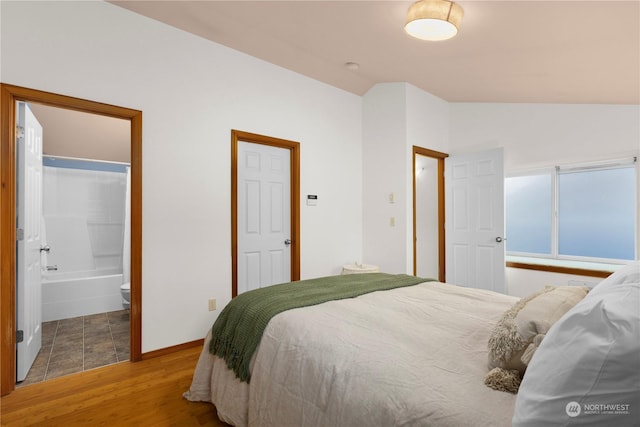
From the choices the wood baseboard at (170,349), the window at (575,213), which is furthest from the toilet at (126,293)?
the window at (575,213)

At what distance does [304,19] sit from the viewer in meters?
2.64

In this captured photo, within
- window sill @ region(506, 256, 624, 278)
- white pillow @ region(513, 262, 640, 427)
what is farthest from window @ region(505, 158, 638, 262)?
white pillow @ region(513, 262, 640, 427)

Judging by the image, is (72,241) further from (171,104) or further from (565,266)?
(565,266)

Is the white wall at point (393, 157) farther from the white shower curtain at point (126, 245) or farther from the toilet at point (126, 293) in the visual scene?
the white shower curtain at point (126, 245)

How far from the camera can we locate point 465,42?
8.80 ft

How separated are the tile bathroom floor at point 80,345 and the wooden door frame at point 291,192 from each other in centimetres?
115

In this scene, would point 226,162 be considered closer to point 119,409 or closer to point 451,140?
point 119,409

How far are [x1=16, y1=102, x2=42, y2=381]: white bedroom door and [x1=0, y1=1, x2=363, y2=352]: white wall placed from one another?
42 centimetres

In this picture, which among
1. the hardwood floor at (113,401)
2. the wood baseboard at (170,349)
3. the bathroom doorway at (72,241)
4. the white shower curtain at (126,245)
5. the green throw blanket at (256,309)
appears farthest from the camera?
the white shower curtain at (126,245)

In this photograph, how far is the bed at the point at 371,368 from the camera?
0.94 metres

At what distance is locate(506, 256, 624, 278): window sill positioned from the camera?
11.0 feet

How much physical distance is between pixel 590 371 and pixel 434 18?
2.22m

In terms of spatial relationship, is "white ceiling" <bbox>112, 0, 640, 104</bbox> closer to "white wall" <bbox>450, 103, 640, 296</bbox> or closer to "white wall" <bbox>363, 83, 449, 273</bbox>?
"white wall" <bbox>450, 103, 640, 296</bbox>

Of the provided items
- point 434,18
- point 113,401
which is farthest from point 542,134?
point 113,401
